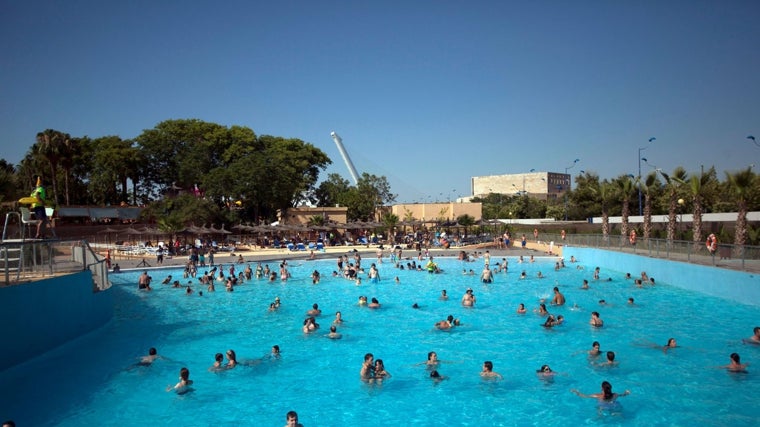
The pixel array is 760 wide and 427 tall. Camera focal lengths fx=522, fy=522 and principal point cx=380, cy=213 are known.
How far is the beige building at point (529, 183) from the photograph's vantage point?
525 feet

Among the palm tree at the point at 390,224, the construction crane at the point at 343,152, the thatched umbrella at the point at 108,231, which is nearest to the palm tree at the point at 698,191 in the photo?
the palm tree at the point at 390,224

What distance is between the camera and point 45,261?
14.2 metres

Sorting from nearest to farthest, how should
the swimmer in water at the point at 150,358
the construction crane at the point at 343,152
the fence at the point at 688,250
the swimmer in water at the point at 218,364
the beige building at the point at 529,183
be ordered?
1. the swimmer in water at the point at 218,364
2. the swimmer in water at the point at 150,358
3. the fence at the point at 688,250
4. the construction crane at the point at 343,152
5. the beige building at the point at 529,183

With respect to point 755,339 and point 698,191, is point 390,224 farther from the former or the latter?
point 755,339

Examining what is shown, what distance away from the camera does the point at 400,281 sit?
2795cm

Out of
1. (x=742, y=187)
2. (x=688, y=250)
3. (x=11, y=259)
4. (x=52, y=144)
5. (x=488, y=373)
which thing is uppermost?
(x=52, y=144)

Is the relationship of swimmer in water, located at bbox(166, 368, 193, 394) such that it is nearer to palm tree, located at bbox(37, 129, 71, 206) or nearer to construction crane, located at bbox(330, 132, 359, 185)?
palm tree, located at bbox(37, 129, 71, 206)

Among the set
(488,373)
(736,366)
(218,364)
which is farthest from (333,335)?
(736,366)

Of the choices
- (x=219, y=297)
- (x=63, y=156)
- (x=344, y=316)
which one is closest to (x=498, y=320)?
(x=344, y=316)

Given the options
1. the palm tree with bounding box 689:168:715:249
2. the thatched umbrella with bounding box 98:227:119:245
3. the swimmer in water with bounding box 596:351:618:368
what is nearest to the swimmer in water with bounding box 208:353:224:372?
the swimmer in water with bounding box 596:351:618:368

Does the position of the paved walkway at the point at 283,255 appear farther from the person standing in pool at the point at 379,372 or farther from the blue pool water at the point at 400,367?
the person standing in pool at the point at 379,372

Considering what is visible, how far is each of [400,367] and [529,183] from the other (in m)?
160

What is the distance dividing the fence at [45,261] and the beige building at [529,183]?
14255 centimetres

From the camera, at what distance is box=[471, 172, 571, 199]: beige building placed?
525 feet
